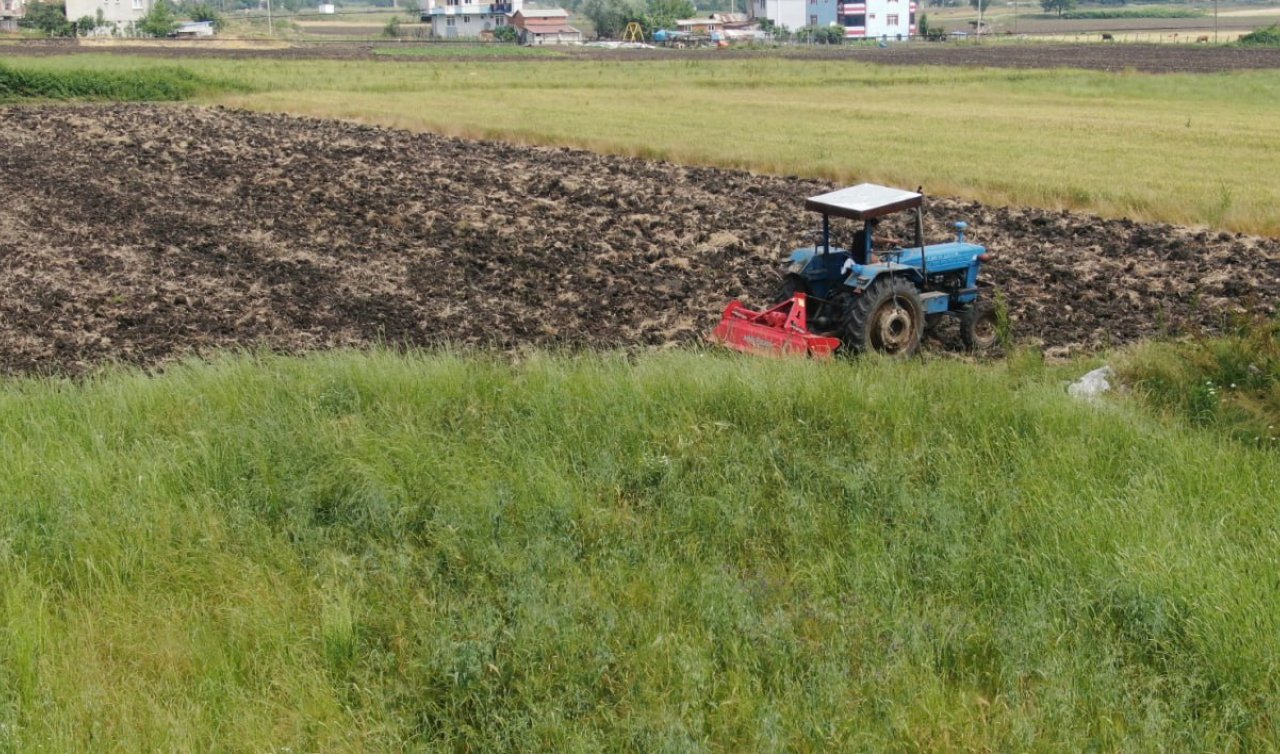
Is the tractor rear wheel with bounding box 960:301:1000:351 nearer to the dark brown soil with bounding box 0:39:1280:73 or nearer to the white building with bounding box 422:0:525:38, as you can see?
the dark brown soil with bounding box 0:39:1280:73

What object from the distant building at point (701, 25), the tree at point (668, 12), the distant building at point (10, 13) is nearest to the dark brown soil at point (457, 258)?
the distant building at point (10, 13)

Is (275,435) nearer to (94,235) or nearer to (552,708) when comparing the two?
(552,708)

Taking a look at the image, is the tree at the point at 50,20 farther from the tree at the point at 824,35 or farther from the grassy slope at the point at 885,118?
the tree at the point at 824,35

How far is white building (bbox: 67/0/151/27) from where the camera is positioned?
118 metres

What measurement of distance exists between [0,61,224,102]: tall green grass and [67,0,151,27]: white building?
7848 centimetres

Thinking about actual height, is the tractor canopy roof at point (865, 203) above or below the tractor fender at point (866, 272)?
above

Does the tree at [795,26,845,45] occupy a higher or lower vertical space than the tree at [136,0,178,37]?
lower

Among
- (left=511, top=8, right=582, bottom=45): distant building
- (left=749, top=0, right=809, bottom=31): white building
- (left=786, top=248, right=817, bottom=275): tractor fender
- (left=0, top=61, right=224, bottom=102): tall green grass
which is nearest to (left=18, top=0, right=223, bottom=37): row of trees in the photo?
(left=511, top=8, right=582, bottom=45): distant building

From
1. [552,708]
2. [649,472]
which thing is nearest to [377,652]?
[552,708]

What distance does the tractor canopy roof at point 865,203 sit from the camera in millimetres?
10734

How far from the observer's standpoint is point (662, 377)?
9062mm

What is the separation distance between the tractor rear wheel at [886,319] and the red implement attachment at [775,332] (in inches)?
9.5

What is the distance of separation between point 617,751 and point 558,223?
13.9m

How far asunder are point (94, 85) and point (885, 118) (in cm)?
2725
